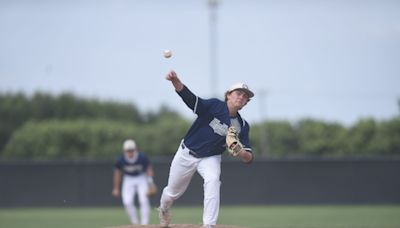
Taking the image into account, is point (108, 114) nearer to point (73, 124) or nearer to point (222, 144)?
point (73, 124)

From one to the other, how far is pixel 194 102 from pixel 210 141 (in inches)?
22.1

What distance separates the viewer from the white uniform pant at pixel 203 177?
9.79 m

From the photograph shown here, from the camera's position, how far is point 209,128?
10.1 m

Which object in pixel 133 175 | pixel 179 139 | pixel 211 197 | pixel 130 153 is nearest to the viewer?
pixel 211 197


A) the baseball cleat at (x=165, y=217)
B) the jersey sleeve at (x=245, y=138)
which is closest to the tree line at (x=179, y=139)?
the baseball cleat at (x=165, y=217)

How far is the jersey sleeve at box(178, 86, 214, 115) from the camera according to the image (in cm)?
977

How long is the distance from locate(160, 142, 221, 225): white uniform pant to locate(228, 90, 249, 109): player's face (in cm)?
71

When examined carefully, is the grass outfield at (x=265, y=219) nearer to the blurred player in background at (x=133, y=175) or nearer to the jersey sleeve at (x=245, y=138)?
the blurred player in background at (x=133, y=175)

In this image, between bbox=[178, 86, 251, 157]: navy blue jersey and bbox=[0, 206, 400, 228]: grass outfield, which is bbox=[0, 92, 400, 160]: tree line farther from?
bbox=[178, 86, 251, 157]: navy blue jersey

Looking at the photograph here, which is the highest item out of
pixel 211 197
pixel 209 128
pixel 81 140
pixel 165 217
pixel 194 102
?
pixel 81 140

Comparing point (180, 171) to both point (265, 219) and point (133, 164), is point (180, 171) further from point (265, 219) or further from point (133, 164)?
point (265, 219)

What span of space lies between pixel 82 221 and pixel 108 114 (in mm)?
32476

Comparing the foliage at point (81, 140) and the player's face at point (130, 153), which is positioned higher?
the foliage at point (81, 140)

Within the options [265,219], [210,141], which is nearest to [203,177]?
[210,141]
